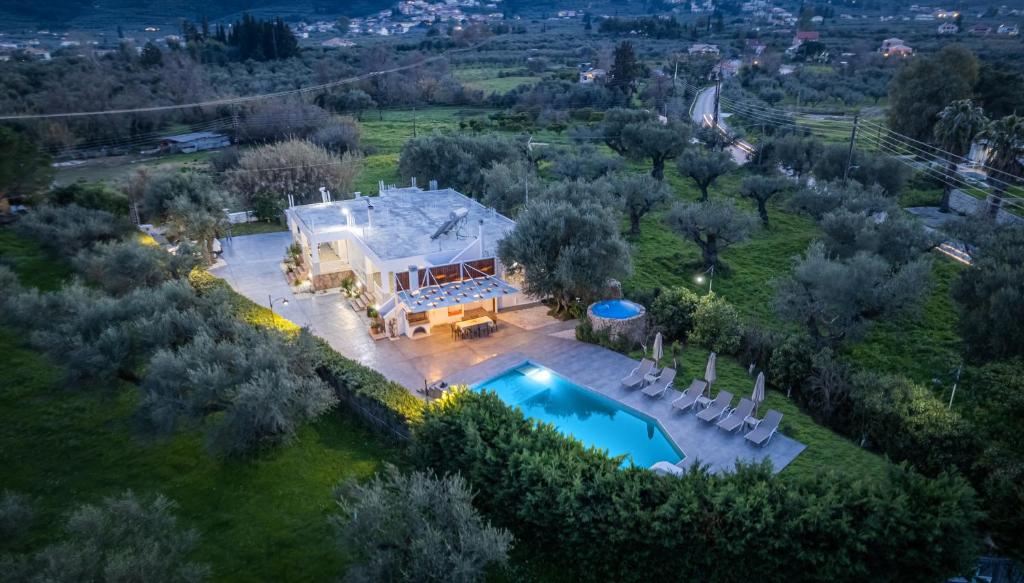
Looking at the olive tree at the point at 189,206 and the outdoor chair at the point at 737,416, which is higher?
the olive tree at the point at 189,206

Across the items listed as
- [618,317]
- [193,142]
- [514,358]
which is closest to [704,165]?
[618,317]

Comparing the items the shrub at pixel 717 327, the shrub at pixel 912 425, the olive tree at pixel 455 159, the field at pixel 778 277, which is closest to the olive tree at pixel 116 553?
the shrub at pixel 912 425

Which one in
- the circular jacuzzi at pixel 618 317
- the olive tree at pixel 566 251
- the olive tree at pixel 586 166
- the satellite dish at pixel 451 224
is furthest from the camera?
the olive tree at pixel 586 166

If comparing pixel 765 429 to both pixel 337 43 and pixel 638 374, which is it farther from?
pixel 337 43

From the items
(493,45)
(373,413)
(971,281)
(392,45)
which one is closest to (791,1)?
(493,45)

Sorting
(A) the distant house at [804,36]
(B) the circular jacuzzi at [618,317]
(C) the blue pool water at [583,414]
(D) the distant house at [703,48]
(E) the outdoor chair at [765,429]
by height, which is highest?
(A) the distant house at [804,36]

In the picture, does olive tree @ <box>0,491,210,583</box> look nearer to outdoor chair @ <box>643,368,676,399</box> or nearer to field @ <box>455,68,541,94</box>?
outdoor chair @ <box>643,368,676,399</box>

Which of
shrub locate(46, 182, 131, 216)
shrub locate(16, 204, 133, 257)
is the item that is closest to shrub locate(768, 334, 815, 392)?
shrub locate(16, 204, 133, 257)

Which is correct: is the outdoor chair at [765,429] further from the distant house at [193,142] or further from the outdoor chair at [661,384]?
the distant house at [193,142]
